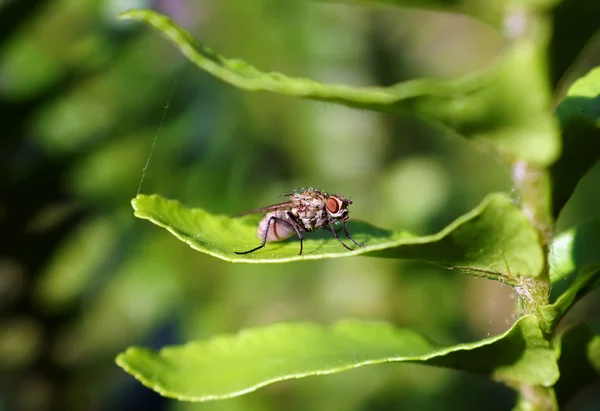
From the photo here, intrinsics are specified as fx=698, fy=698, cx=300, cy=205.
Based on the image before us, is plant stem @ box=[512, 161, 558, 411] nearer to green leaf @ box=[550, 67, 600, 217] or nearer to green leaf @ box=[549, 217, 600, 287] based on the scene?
green leaf @ box=[550, 67, 600, 217]

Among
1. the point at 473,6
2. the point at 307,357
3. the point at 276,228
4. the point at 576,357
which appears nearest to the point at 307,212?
the point at 276,228

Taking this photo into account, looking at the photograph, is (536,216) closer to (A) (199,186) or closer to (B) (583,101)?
(B) (583,101)

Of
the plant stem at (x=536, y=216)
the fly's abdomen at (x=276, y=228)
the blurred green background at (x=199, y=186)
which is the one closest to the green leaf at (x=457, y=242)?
the plant stem at (x=536, y=216)

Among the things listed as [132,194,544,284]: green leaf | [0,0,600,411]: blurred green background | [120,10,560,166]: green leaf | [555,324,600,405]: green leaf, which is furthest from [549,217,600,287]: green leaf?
[0,0,600,411]: blurred green background

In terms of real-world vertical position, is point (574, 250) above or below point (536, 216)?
above

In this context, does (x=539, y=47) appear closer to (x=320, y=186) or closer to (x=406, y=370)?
(x=406, y=370)

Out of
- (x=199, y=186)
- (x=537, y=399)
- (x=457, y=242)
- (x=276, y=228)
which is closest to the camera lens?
(x=457, y=242)

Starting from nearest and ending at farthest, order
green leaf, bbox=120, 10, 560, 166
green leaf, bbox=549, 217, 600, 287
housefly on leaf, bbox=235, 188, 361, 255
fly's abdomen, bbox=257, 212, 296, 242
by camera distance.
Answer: green leaf, bbox=120, 10, 560, 166 → green leaf, bbox=549, 217, 600, 287 → fly's abdomen, bbox=257, 212, 296, 242 → housefly on leaf, bbox=235, 188, 361, 255
